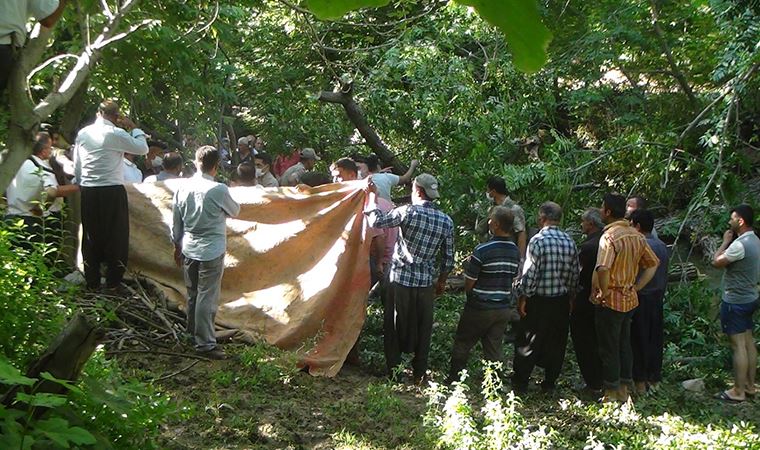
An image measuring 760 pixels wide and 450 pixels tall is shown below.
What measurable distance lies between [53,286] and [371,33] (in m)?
8.31

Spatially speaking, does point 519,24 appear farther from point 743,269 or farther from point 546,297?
point 743,269

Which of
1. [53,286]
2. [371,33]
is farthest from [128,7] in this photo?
[371,33]

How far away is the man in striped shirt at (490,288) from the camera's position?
6336 mm

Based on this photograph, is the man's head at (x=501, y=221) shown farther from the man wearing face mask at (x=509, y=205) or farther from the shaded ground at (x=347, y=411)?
the shaded ground at (x=347, y=411)

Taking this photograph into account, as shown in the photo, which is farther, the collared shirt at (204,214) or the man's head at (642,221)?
the man's head at (642,221)

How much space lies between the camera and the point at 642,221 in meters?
6.48

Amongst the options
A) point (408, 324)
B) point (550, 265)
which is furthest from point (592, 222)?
point (408, 324)

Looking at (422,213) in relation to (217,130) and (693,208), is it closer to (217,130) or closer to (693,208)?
(693,208)

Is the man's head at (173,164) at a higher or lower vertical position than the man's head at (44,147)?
lower

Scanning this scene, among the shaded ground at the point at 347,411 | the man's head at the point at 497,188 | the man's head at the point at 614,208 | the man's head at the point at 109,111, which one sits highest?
the man's head at the point at 109,111

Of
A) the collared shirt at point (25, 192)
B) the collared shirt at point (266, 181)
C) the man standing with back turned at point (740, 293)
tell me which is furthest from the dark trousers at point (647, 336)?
the collared shirt at point (25, 192)

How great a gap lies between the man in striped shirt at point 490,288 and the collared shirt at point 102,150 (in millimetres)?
2817

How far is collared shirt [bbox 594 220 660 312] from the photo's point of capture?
606cm

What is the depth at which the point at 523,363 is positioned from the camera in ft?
21.8
